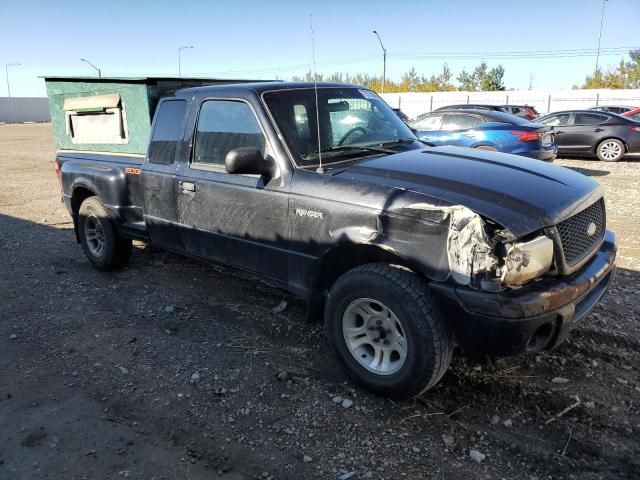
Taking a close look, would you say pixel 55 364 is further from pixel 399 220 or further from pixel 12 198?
pixel 12 198

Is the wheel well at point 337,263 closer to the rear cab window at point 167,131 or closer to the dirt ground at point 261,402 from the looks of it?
the dirt ground at point 261,402

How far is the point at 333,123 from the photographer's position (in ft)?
13.2

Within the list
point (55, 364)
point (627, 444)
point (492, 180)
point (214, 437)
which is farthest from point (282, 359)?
point (627, 444)

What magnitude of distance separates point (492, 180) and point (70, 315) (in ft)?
12.7

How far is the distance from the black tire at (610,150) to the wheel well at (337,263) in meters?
13.8

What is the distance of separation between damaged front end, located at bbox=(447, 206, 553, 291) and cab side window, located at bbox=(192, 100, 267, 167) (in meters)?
1.70

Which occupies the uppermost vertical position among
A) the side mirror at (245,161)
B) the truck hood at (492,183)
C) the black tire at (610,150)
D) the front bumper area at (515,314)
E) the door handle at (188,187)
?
the side mirror at (245,161)

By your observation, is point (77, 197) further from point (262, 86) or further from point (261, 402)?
point (261, 402)

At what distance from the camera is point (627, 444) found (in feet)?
9.01

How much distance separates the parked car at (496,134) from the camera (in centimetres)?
1004

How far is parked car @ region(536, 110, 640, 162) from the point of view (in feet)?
46.3

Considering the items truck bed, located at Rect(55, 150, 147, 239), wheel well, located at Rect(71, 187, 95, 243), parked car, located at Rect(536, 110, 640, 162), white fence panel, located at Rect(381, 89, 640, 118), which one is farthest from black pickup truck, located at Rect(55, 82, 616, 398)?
white fence panel, located at Rect(381, 89, 640, 118)

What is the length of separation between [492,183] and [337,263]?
3.73ft

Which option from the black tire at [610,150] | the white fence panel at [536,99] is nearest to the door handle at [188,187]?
the black tire at [610,150]
